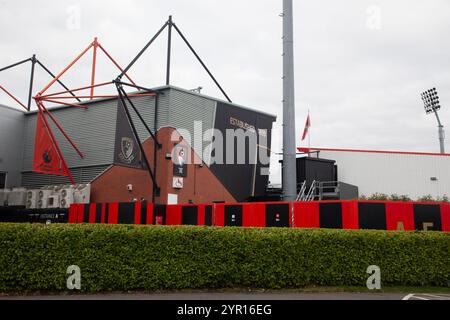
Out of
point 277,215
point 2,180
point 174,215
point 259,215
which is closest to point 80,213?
point 174,215

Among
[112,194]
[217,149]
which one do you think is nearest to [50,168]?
[112,194]

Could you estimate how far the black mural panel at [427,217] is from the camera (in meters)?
14.0

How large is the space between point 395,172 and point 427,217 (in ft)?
50.9

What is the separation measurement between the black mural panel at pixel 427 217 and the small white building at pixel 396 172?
15.0m

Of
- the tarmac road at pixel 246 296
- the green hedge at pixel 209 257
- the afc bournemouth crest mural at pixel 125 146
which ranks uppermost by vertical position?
the afc bournemouth crest mural at pixel 125 146

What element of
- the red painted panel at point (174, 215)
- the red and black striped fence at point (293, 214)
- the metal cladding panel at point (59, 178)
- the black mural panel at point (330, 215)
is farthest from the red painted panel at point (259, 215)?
the metal cladding panel at point (59, 178)

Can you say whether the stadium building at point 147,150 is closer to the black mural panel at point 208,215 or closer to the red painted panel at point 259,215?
the black mural panel at point 208,215

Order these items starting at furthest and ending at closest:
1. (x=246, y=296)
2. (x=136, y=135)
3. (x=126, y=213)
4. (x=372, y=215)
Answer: (x=136, y=135) < (x=126, y=213) < (x=372, y=215) < (x=246, y=296)

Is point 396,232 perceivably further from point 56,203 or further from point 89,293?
point 56,203

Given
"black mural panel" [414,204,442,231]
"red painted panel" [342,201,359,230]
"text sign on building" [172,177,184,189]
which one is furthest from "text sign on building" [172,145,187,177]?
"black mural panel" [414,204,442,231]

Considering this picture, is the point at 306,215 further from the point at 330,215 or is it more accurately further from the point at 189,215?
the point at 189,215

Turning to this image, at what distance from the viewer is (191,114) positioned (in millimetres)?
25484

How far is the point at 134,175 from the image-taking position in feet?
81.9

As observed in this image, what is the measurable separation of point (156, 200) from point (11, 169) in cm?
1455
